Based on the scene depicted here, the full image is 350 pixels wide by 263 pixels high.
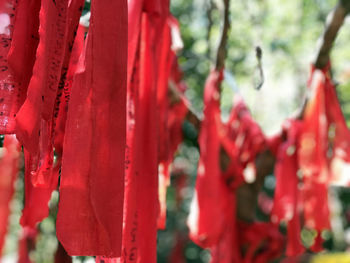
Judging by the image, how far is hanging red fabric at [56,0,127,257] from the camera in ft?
2.24

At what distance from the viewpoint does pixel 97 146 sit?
718mm

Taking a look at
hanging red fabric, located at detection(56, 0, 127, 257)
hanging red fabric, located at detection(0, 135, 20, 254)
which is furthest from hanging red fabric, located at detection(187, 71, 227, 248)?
hanging red fabric, located at detection(56, 0, 127, 257)

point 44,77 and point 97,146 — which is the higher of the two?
point 44,77

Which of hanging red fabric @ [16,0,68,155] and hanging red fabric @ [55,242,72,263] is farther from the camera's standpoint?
hanging red fabric @ [55,242,72,263]

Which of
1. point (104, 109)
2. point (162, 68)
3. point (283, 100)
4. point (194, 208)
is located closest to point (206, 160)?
point (194, 208)

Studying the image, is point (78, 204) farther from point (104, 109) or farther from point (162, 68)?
point (162, 68)

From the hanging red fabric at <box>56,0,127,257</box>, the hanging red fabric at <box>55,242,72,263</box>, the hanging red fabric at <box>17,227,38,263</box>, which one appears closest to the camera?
the hanging red fabric at <box>56,0,127,257</box>

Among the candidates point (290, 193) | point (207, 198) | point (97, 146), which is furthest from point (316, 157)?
point (97, 146)

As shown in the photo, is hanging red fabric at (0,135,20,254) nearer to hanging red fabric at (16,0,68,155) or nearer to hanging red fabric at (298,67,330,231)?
hanging red fabric at (16,0,68,155)

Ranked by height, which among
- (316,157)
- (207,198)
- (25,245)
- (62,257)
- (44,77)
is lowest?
(25,245)

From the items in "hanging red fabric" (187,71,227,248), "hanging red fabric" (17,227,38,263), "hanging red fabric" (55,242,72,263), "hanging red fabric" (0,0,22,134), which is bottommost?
"hanging red fabric" (17,227,38,263)

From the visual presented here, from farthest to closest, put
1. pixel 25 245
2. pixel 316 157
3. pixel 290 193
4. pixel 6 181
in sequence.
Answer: pixel 25 245 < pixel 290 193 < pixel 316 157 < pixel 6 181

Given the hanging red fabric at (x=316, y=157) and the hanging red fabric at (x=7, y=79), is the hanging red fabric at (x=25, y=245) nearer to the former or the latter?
the hanging red fabric at (x=316, y=157)

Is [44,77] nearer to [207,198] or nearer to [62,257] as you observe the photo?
[62,257]
